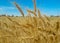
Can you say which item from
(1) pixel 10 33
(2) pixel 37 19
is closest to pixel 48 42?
(2) pixel 37 19

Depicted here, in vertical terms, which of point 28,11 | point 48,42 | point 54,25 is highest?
point 28,11

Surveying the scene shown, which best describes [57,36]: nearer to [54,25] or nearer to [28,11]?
[54,25]

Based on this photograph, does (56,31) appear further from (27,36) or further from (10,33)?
(10,33)

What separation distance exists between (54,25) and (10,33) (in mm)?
397

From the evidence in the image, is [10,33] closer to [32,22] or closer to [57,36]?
[32,22]

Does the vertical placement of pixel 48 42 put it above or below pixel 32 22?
below

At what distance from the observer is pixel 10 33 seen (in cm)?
206

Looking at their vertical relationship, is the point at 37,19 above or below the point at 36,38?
above

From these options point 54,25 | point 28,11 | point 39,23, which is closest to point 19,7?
point 28,11

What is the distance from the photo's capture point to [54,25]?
79.1 inches

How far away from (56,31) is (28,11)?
0.29m

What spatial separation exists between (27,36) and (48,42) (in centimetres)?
19

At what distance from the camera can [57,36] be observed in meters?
1.95

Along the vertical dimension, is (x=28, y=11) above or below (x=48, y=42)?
above
